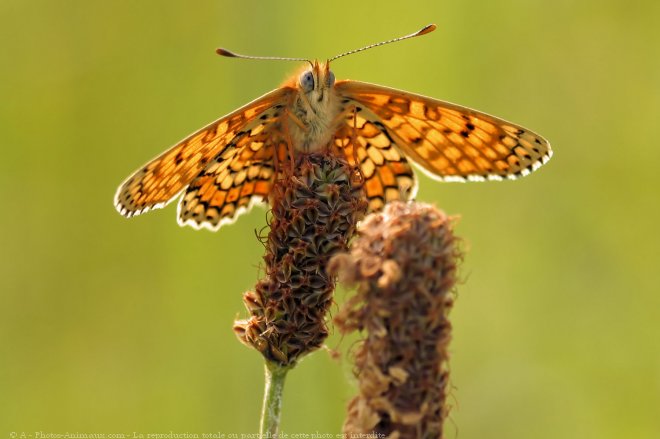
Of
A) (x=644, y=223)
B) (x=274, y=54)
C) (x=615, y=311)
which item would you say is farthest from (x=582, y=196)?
(x=274, y=54)

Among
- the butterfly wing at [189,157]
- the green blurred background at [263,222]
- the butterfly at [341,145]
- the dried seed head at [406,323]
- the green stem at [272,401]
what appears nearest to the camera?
the dried seed head at [406,323]

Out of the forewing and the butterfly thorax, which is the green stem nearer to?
the forewing

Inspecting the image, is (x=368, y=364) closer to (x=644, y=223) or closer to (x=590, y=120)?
(x=644, y=223)

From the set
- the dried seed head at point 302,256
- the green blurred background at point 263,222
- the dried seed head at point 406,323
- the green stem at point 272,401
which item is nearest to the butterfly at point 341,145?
the dried seed head at point 302,256

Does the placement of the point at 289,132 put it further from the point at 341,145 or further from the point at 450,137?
the point at 450,137

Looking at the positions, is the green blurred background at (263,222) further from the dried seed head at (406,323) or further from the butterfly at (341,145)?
the dried seed head at (406,323)

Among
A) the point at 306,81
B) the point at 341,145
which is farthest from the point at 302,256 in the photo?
the point at 306,81

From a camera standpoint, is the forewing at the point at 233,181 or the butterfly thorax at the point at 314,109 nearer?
the butterfly thorax at the point at 314,109
